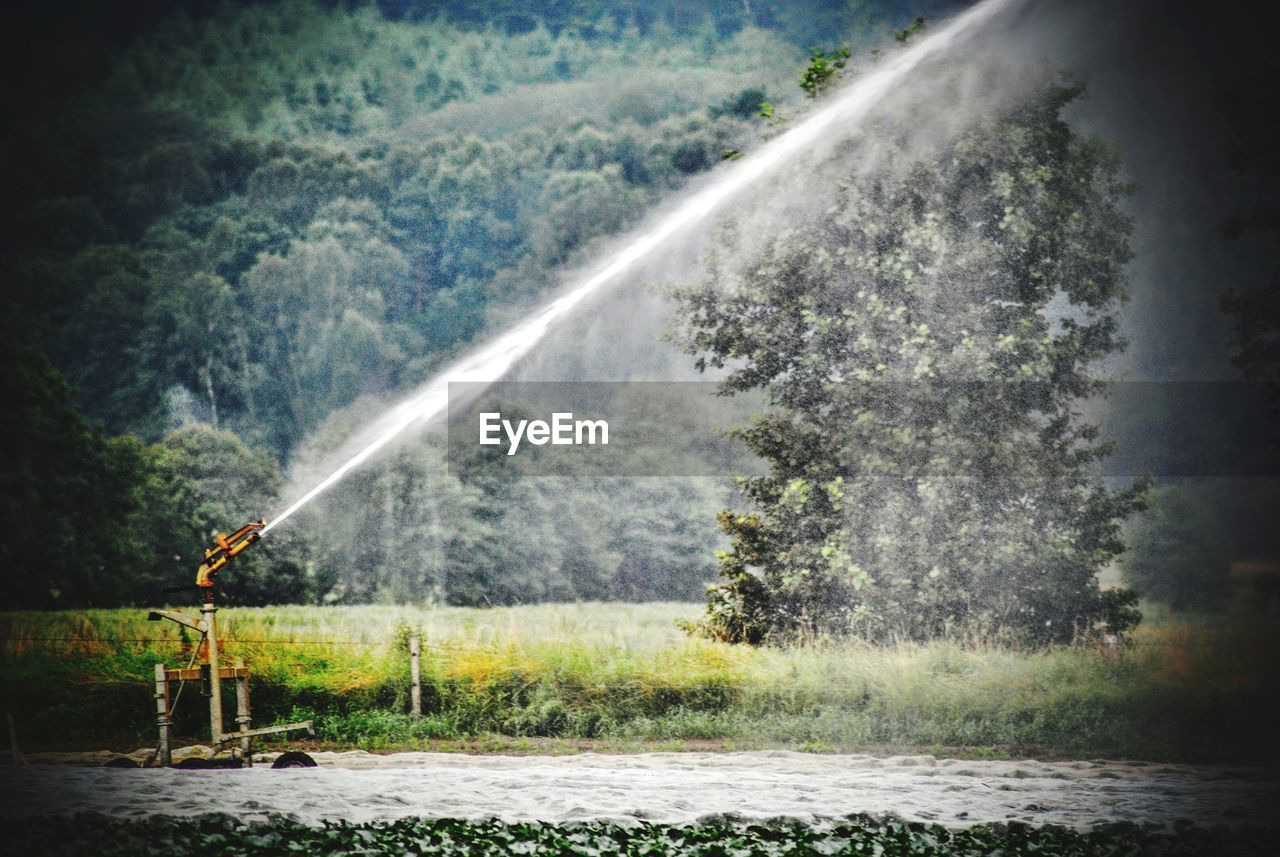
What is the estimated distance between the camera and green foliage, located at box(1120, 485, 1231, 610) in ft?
36.7

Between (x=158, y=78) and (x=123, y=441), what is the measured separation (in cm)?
1319

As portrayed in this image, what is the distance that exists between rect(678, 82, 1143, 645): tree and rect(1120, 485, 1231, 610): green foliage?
19.6 inches

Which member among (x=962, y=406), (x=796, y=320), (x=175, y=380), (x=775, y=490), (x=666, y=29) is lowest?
(x=775, y=490)

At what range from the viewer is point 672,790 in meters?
7.66

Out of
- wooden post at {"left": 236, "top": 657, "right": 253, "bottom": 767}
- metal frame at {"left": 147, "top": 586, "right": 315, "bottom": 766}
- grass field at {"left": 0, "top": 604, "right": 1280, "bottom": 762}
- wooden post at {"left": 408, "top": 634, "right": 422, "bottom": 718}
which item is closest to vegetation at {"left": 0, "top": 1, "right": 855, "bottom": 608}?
grass field at {"left": 0, "top": 604, "right": 1280, "bottom": 762}

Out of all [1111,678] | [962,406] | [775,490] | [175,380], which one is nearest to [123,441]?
[175,380]

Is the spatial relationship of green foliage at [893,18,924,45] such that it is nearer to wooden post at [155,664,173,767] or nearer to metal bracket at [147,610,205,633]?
metal bracket at [147,610,205,633]

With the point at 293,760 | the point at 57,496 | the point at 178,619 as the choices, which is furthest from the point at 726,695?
the point at 57,496

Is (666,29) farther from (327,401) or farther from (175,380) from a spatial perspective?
(175,380)

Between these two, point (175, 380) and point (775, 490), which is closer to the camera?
point (775, 490)

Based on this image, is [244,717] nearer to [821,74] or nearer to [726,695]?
[726,695]

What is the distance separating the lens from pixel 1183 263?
11.5 m

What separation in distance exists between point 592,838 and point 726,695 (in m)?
4.23

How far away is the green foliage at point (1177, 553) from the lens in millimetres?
11180
